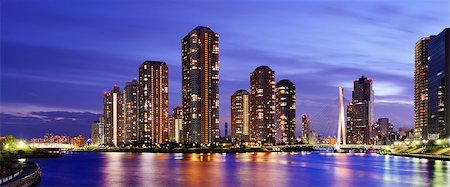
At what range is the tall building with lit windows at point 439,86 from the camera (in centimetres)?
17412

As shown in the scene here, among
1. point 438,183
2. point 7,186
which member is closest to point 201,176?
Result: point 438,183

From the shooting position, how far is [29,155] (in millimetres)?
136000

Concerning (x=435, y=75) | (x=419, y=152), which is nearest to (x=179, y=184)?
(x=419, y=152)

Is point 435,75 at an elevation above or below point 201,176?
above

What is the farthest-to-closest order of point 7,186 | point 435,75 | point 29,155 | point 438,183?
point 435,75 < point 29,155 < point 438,183 < point 7,186

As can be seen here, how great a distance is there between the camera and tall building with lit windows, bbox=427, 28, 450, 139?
174 meters

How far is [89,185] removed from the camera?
58.2m

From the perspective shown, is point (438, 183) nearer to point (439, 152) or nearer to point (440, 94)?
point (439, 152)

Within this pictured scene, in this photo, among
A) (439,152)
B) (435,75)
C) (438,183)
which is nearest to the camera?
(438,183)

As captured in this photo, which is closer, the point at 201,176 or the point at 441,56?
the point at 201,176

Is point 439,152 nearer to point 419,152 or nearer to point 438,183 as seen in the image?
point 419,152

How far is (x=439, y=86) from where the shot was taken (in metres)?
182

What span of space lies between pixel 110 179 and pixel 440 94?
142m

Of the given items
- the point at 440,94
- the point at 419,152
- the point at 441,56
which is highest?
the point at 441,56
